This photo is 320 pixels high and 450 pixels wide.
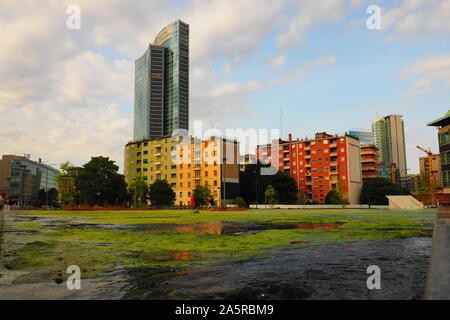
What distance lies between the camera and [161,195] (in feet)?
261

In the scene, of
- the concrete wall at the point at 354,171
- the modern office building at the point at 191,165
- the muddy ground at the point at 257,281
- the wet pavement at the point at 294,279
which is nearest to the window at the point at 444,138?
the wet pavement at the point at 294,279

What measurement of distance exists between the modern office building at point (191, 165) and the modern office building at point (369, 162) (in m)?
42.4

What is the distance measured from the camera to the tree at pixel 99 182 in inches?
2689

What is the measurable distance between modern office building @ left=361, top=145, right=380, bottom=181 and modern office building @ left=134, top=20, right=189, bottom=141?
8181 cm

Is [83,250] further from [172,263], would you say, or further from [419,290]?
[419,290]

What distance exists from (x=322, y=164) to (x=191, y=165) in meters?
37.7

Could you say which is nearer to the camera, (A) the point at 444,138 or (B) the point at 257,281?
(B) the point at 257,281

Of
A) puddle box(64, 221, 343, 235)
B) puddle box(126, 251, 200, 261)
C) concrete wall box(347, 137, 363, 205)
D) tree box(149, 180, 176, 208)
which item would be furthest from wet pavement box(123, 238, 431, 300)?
concrete wall box(347, 137, 363, 205)

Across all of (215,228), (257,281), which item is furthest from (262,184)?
(257,281)

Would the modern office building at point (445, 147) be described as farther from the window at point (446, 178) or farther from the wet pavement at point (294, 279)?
the wet pavement at point (294, 279)

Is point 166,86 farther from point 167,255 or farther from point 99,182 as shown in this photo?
point 167,255

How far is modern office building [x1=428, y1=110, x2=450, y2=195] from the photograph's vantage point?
4038cm
